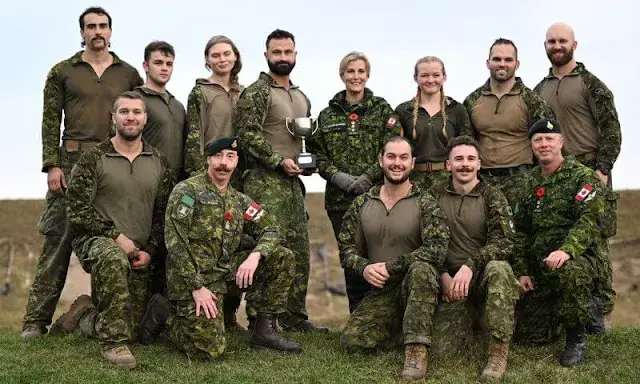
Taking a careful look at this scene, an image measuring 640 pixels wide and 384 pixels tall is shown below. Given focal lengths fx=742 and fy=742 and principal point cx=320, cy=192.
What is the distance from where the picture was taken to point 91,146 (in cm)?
953

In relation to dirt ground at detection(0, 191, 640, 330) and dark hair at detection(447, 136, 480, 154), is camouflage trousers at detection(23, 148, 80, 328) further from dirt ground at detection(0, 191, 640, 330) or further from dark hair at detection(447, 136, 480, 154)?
dirt ground at detection(0, 191, 640, 330)

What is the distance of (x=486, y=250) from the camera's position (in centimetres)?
814

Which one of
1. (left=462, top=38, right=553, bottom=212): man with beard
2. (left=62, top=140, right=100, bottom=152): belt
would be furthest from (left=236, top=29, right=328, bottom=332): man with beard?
(left=462, top=38, right=553, bottom=212): man with beard

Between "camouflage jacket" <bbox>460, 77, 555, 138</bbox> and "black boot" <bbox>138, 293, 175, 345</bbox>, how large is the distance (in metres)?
4.26

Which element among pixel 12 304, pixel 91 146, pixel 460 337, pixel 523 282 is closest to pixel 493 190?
pixel 523 282

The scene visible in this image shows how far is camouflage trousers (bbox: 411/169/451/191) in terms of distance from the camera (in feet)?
30.6

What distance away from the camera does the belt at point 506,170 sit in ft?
31.3

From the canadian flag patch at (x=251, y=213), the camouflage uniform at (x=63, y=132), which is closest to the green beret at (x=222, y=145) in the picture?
the canadian flag patch at (x=251, y=213)

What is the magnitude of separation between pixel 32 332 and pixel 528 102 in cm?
702

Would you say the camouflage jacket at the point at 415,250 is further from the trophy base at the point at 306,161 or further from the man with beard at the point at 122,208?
the man with beard at the point at 122,208

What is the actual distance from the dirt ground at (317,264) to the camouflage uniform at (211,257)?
13.3 meters

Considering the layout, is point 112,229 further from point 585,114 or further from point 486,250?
point 585,114

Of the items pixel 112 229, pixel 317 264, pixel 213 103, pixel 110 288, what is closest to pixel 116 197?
pixel 112 229

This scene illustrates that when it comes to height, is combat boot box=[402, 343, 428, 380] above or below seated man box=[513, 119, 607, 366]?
below
